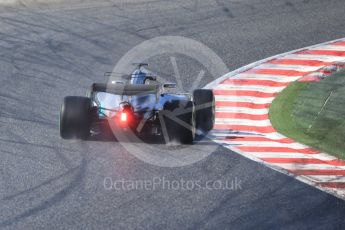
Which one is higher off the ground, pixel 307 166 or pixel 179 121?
pixel 179 121

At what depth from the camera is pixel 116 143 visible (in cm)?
1639

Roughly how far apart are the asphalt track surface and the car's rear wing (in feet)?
3.50

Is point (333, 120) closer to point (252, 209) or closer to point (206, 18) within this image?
point (252, 209)

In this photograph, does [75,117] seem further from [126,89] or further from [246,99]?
[246,99]

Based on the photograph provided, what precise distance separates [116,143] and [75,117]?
1.08 metres

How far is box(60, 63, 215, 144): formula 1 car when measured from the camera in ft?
51.8

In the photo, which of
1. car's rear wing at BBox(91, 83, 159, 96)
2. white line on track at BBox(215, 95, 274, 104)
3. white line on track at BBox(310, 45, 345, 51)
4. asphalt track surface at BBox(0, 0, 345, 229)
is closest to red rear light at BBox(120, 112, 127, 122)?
car's rear wing at BBox(91, 83, 159, 96)

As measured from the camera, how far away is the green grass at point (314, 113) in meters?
17.0

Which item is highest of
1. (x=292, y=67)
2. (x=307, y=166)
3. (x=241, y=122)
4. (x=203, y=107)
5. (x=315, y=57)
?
(x=315, y=57)

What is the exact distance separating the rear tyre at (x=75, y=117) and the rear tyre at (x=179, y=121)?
1535 millimetres

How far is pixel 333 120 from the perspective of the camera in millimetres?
17906

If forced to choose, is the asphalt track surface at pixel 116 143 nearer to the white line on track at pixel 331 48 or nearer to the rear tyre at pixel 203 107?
the white line on track at pixel 331 48

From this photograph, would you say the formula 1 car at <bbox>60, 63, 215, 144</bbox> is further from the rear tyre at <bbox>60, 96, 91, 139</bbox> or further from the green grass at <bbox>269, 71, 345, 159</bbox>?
the green grass at <bbox>269, 71, 345, 159</bbox>

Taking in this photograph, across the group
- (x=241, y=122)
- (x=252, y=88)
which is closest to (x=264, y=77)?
(x=252, y=88)
